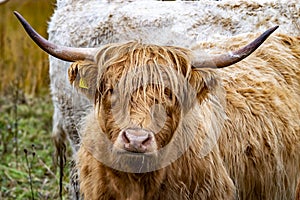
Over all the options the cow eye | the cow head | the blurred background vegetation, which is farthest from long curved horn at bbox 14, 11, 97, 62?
the blurred background vegetation

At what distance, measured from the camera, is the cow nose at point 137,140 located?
3.99 metres

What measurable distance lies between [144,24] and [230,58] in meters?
2.35

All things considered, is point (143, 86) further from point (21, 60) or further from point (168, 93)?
point (21, 60)

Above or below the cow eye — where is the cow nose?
below

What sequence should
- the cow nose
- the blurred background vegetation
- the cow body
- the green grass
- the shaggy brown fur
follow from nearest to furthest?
1. the cow nose
2. the shaggy brown fur
3. the cow body
4. the green grass
5. the blurred background vegetation

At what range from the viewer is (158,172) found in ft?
14.6

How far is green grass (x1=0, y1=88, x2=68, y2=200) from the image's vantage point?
7.05 m

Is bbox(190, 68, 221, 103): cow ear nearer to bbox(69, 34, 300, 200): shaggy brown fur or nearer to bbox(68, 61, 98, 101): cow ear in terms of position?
bbox(69, 34, 300, 200): shaggy brown fur

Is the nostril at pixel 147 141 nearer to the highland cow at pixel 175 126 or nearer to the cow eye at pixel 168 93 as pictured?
the highland cow at pixel 175 126

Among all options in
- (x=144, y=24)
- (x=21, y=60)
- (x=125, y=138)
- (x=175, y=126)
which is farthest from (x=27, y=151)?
(x=21, y=60)

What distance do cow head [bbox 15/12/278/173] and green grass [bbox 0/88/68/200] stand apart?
6.17 feet

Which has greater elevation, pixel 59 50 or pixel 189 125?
pixel 59 50

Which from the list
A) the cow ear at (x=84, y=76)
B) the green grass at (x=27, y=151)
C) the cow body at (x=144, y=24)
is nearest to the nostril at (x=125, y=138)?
the cow ear at (x=84, y=76)

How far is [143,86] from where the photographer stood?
4.25m
